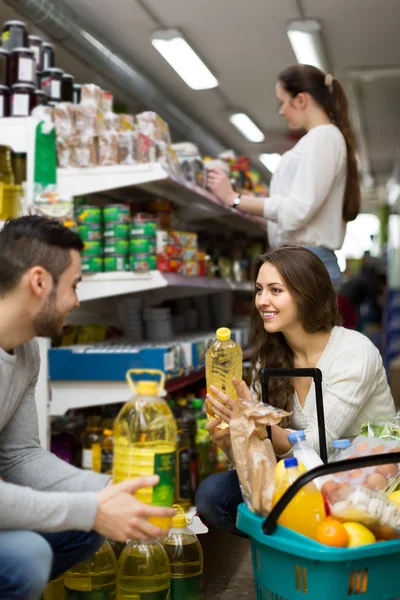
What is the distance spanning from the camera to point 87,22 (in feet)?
20.0

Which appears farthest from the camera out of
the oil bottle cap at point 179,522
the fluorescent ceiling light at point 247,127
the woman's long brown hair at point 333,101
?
the fluorescent ceiling light at point 247,127

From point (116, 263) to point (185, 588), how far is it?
1.90m

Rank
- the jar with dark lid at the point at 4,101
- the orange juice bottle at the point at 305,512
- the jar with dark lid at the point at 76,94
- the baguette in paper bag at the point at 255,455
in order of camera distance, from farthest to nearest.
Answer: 1. the jar with dark lid at the point at 76,94
2. the jar with dark lid at the point at 4,101
3. the baguette in paper bag at the point at 255,455
4. the orange juice bottle at the point at 305,512

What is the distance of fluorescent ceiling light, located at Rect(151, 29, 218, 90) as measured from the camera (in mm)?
6368

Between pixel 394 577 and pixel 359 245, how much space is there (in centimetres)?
2774

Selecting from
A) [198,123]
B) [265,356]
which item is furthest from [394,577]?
[198,123]

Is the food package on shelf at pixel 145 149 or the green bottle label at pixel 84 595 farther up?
the food package on shelf at pixel 145 149

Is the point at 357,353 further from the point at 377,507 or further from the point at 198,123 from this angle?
the point at 198,123

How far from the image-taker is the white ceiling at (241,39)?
19.3 ft

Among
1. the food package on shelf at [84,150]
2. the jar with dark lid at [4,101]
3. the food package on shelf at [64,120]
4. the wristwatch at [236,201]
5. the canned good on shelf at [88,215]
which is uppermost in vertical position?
the jar with dark lid at [4,101]

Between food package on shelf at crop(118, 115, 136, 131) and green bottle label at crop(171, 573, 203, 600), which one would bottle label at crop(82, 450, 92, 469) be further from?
food package on shelf at crop(118, 115, 136, 131)

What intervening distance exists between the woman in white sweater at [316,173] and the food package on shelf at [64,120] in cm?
106

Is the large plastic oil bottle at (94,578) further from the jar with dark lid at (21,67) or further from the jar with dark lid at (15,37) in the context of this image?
the jar with dark lid at (15,37)

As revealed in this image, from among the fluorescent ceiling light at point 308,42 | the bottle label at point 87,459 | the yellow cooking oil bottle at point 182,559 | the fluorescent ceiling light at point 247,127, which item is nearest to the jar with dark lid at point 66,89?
the fluorescent ceiling light at point 308,42
